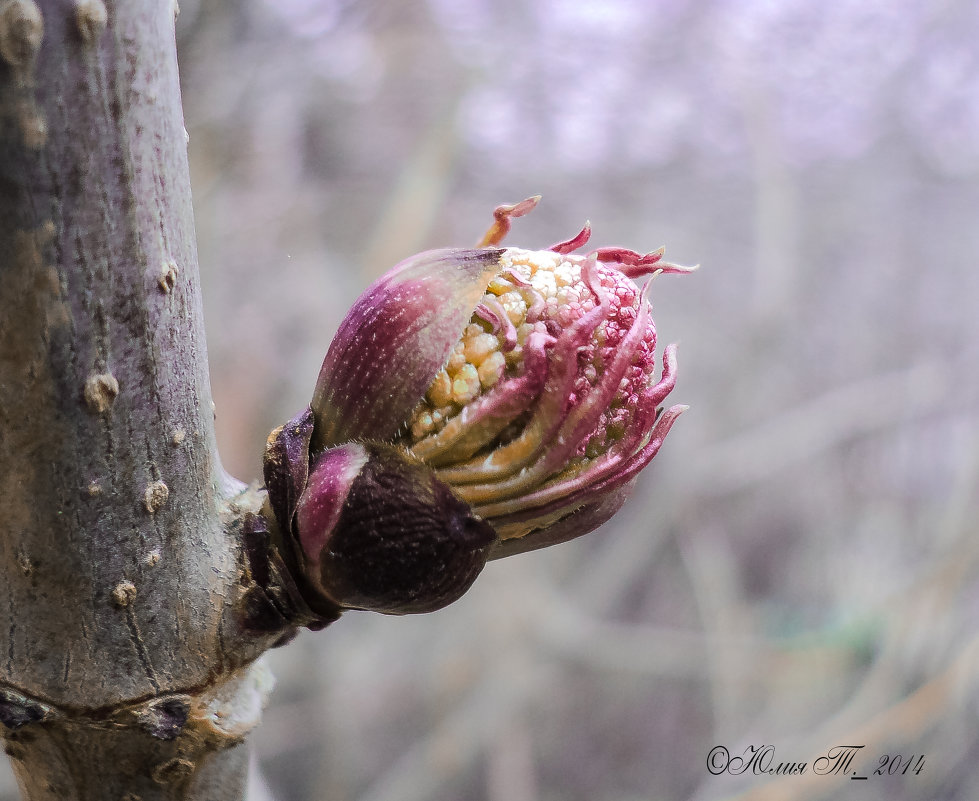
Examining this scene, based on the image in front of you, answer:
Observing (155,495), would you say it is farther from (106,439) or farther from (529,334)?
(529,334)

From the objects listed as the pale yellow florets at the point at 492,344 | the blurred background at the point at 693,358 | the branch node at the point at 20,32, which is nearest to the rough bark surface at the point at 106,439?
the branch node at the point at 20,32

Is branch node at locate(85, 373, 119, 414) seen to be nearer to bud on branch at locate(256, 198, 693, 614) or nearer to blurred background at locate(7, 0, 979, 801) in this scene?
bud on branch at locate(256, 198, 693, 614)

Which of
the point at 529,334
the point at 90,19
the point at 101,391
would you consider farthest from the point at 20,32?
the point at 529,334

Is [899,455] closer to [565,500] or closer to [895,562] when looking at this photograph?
[895,562]

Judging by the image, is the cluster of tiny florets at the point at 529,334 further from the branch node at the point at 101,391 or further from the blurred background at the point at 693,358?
the blurred background at the point at 693,358

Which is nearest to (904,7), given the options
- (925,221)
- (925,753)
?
(925,221)
